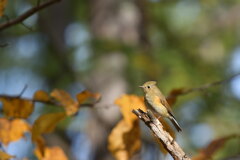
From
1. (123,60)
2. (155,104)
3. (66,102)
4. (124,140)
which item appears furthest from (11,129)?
(123,60)

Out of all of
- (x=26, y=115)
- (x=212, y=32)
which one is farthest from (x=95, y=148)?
(x=212, y=32)

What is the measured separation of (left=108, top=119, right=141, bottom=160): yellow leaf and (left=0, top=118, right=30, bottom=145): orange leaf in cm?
27

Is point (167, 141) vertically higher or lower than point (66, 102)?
lower

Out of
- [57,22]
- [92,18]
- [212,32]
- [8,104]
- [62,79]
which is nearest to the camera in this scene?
[8,104]

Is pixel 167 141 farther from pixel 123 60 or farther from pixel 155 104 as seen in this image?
pixel 123 60

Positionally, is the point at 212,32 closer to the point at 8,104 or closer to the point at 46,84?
the point at 46,84

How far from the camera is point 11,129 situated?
137 centimetres

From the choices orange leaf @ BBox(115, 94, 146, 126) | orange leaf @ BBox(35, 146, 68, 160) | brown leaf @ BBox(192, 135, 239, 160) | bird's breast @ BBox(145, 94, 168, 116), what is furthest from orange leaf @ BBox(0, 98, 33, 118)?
brown leaf @ BBox(192, 135, 239, 160)

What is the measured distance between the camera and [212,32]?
17.0ft

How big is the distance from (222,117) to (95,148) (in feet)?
5.31

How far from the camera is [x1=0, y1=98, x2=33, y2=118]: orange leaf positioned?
54.1 inches

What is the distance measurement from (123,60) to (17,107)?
5.20ft

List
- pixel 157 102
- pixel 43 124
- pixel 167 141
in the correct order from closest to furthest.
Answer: pixel 167 141
pixel 43 124
pixel 157 102

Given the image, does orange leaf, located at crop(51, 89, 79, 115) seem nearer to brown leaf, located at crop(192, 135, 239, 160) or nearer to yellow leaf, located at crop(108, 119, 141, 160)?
yellow leaf, located at crop(108, 119, 141, 160)
